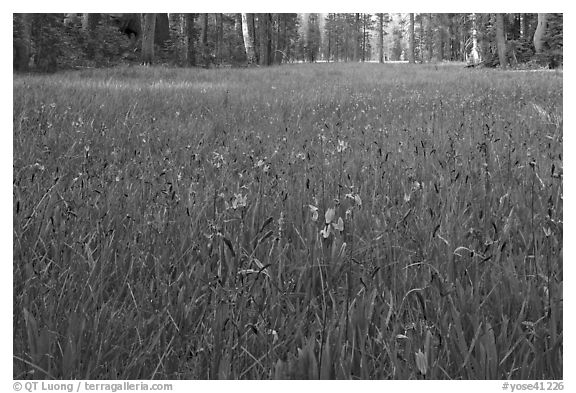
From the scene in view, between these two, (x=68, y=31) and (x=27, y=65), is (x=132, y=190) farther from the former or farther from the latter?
(x=68, y=31)

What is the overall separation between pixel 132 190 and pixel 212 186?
0.49 metres

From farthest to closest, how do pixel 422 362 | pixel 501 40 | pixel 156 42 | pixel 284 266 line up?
pixel 156 42, pixel 501 40, pixel 284 266, pixel 422 362

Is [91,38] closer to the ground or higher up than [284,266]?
higher up

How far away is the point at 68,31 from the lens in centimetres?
2134

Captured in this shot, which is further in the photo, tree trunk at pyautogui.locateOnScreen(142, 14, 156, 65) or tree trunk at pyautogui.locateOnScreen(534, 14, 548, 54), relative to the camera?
tree trunk at pyautogui.locateOnScreen(534, 14, 548, 54)

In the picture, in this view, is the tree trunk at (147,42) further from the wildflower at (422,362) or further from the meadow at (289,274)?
the wildflower at (422,362)

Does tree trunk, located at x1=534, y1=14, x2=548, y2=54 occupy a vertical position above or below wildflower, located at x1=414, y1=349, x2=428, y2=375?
above

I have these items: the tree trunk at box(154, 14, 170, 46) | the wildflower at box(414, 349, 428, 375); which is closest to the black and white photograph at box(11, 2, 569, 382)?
the wildflower at box(414, 349, 428, 375)

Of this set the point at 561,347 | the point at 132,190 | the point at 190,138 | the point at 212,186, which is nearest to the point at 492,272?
the point at 561,347

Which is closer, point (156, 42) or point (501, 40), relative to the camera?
point (501, 40)

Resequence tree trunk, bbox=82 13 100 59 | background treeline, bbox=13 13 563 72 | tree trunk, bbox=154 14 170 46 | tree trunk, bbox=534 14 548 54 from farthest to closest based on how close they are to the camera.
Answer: tree trunk, bbox=154 14 170 46 → tree trunk, bbox=82 13 100 59 → tree trunk, bbox=534 14 548 54 → background treeline, bbox=13 13 563 72

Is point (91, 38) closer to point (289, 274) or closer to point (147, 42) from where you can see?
point (147, 42)

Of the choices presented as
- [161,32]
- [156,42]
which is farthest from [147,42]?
[161,32]

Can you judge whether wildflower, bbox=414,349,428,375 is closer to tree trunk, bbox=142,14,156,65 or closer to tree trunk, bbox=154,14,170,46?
tree trunk, bbox=142,14,156,65
